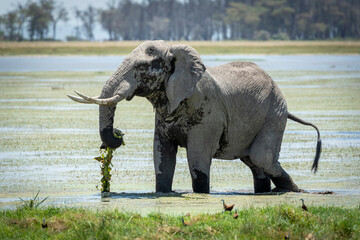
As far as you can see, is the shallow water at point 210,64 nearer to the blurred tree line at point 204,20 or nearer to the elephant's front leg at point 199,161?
the elephant's front leg at point 199,161

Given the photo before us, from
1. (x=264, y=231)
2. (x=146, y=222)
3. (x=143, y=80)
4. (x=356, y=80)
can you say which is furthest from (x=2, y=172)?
(x=356, y=80)

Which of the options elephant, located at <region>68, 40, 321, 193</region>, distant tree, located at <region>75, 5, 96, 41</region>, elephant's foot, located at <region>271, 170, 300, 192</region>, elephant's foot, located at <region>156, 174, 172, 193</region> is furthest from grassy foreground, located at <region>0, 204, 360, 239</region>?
distant tree, located at <region>75, 5, 96, 41</region>

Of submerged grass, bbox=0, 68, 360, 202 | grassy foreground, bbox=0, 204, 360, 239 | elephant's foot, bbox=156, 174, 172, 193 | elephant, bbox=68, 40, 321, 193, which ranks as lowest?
submerged grass, bbox=0, 68, 360, 202

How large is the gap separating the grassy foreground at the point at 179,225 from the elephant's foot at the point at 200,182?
→ 1.71m

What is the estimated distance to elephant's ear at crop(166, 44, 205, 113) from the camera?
858 cm

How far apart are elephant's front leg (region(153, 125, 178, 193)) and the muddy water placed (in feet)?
0.68

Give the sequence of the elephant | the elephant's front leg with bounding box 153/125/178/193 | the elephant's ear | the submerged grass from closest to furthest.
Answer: the elephant, the elephant's ear, the elephant's front leg with bounding box 153/125/178/193, the submerged grass

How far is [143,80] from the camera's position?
852 centimetres

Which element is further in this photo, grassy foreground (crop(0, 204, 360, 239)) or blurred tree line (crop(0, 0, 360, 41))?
blurred tree line (crop(0, 0, 360, 41))

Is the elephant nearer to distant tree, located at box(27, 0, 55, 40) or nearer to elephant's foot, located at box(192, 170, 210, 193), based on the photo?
elephant's foot, located at box(192, 170, 210, 193)

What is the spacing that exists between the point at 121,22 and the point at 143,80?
12851 cm

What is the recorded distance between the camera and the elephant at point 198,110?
8453mm

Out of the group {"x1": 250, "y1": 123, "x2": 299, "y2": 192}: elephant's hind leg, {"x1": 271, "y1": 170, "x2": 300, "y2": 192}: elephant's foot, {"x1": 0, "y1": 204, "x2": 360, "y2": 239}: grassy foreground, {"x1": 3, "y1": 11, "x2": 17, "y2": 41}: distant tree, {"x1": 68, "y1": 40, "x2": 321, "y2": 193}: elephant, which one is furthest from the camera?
{"x1": 3, "y1": 11, "x2": 17, "y2": 41}: distant tree

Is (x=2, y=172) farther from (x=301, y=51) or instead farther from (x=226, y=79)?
(x=301, y=51)
